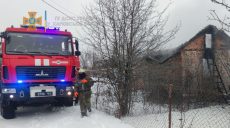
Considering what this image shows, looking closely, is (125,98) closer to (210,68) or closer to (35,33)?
(35,33)

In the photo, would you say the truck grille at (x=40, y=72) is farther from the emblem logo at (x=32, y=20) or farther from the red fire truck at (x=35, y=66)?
the emblem logo at (x=32, y=20)

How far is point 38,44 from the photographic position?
37.0ft

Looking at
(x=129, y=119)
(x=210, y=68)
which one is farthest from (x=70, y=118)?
(x=210, y=68)

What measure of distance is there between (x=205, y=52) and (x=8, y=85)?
15203mm

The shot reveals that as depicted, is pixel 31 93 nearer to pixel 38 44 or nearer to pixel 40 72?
pixel 40 72

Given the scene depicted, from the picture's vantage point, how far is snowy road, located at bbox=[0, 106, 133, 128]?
31.6 feet

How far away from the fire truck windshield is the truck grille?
498 mm

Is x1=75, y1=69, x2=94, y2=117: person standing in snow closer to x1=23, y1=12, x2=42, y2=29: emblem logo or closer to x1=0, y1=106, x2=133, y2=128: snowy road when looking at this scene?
x1=0, y1=106, x2=133, y2=128: snowy road

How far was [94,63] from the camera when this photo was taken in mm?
12430

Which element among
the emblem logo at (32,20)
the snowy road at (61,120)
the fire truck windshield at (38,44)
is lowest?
the snowy road at (61,120)

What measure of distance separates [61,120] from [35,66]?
→ 186 centimetres

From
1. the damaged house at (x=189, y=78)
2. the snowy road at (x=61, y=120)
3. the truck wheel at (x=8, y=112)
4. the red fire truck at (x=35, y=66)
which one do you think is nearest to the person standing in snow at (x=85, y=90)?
the red fire truck at (x=35, y=66)

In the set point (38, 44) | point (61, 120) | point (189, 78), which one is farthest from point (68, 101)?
point (189, 78)

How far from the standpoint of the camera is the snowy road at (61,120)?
9.62 metres
